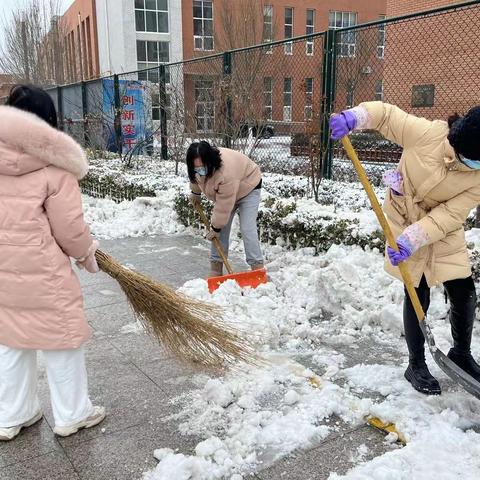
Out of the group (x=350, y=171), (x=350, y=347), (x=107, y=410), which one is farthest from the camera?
(x=350, y=171)

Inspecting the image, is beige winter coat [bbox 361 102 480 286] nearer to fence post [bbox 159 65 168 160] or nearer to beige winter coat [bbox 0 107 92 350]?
beige winter coat [bbox 0 107 92 350]

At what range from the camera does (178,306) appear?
280cm

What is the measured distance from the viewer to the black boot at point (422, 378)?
287 cm

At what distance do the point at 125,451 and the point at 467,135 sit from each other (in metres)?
2.16

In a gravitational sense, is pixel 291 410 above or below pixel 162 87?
below

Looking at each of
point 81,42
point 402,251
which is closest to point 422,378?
point 402,251

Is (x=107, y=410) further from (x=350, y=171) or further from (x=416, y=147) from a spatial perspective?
(x=350, y=171)

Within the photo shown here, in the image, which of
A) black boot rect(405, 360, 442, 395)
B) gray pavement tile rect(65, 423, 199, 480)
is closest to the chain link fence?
black boot rect(405, 360, 442, 395)

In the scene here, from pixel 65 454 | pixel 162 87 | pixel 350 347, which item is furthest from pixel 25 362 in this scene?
pixel 162 87

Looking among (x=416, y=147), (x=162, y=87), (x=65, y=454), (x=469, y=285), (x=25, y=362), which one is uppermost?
(x=162, y=87)

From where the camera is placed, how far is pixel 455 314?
9.62 ft

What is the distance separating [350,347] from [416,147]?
149 cm

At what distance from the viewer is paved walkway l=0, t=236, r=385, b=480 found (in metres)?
2.37

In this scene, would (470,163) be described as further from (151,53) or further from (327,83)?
(151,53)
